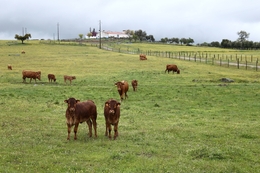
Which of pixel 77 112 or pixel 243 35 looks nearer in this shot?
pixel 77 112

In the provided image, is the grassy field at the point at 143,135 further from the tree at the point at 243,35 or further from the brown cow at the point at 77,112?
the tree at the point at 243,35

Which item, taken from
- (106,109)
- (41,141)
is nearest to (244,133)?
(106,109)

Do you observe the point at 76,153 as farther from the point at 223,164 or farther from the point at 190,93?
the point at 190,93

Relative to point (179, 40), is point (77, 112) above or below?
below

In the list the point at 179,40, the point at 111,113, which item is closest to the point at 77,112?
the point at 111,113

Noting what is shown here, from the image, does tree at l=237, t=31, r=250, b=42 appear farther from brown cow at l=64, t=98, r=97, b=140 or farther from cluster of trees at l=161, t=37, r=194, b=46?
brown cow at l=64, t=98, r=97, b=140

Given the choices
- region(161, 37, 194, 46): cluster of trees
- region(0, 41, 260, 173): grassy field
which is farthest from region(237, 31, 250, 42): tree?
region(0, 41, 260, 173): grassy field

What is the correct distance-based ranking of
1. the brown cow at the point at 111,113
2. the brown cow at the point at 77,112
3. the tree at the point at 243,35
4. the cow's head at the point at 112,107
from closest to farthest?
the brown cow at the point at 77,112 < the cow's head at the point at 112,107 < the brown cow at the point at 111,113 < the tree at the point at 243,35

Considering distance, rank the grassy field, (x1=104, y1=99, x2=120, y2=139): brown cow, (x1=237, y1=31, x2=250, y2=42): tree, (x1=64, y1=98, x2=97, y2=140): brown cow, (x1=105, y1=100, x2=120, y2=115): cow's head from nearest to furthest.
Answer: the grassy field < (x1=64, y1=98, x2=97, y2=140): brown cow < (x1=105, y1=100, x2=120, y2=115): cow's head < (x1=104, y1=99, x2=120, y2=139): brown cow < (x1=237, y1=31, x2=250, y2=42): tree

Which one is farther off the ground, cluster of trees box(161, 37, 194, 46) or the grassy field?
cluster of trees box(161, 37, 194, 46)

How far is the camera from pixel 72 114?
11.9 m

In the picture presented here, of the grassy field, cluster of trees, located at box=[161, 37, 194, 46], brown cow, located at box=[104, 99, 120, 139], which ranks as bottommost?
the grassy field

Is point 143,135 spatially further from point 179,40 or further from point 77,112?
point 179,40

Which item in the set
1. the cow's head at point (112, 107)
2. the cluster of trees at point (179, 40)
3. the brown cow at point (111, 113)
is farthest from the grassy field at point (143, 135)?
the cluster of trees at point (179, 40)
